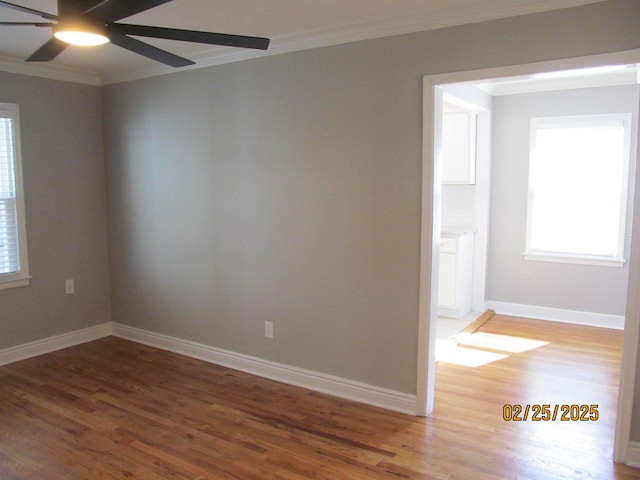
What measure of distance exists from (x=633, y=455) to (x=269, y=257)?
2.52 metres

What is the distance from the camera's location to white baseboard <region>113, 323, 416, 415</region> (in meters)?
3.35

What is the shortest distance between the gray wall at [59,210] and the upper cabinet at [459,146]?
3506 millimetres

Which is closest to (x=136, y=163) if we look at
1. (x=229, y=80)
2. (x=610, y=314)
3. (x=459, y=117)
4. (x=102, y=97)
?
(x=102, y=97)

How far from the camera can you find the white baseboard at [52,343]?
165 inches

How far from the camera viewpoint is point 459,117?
5418mm

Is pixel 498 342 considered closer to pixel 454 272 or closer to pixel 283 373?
pixel 454 272

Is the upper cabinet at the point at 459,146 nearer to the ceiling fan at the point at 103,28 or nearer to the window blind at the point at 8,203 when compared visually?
the ceiling fan at the point at 103,28

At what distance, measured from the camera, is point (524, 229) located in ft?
18.0

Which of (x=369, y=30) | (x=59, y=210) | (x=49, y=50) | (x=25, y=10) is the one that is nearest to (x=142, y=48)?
(x=49, y=50)

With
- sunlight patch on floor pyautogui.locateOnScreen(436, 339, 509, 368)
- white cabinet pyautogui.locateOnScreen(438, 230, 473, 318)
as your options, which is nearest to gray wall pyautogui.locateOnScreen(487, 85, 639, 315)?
white cabinet pyautogui.locateOnScreen(438, 230, 473, 318)

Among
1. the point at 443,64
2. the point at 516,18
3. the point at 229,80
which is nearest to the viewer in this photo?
the point at 516,18

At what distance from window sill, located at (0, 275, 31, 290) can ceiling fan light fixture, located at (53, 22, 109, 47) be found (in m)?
2.86

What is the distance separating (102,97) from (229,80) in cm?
159

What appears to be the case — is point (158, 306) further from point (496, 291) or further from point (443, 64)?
point (496, 291)
